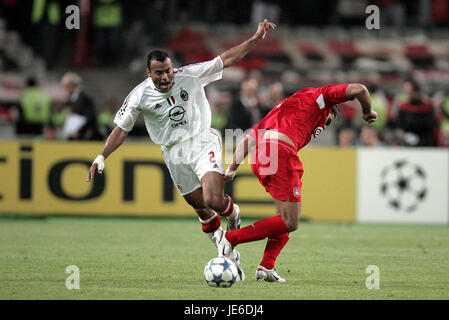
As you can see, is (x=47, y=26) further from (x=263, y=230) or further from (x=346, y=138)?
(x=263, y=230)

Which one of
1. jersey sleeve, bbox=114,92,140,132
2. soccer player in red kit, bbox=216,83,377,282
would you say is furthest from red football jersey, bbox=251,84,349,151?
jersey sleeve, bbox=114,92,140,132

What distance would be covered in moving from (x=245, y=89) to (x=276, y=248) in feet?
23.8

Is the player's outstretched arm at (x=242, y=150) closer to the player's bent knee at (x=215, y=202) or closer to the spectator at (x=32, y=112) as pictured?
the player's bent knee at (x=215, y=202)

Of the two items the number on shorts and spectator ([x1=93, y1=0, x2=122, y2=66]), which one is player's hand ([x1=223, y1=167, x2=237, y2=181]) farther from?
spectator ([x1=93, y1=0, x2=122, y2=66])

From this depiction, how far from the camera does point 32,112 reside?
15.7 metres

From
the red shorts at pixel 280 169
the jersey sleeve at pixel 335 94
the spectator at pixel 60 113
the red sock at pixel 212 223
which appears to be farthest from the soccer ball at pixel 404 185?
the spectator at pixel 60 113

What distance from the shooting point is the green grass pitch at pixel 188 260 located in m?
6.46

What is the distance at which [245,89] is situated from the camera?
1427 cm

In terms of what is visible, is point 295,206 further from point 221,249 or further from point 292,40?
point 292,40

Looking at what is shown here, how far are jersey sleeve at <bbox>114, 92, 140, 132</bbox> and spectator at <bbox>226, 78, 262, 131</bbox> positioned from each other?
6.23 metres

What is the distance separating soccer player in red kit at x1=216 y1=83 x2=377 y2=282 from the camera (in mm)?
7062

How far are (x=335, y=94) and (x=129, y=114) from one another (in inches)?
74.4

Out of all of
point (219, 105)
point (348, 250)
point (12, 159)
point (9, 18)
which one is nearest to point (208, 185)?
point (348, 250)

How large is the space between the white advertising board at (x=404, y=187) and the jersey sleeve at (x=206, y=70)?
5.95 m
